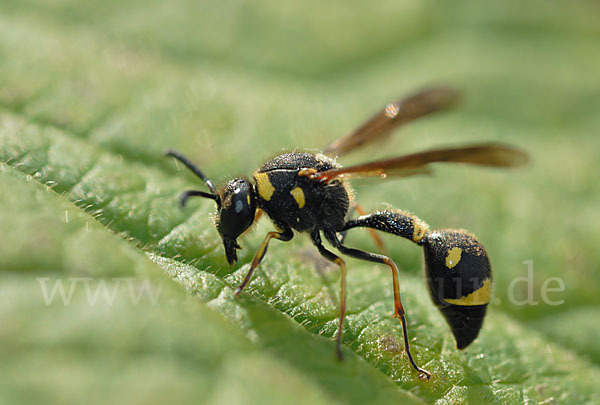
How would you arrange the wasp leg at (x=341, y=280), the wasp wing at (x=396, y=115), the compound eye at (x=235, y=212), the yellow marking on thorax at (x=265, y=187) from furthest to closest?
the wasp wing at (x=396, y=115) < the yellow marking on thorax at (x=265, y=187) < the compound eye at (x=235, y=212) < the wasp leg at (x=341, y=280)

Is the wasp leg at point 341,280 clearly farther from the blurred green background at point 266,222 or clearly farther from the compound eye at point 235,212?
the compound eye at point 235,212

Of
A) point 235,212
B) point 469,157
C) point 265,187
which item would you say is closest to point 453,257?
point 469,157

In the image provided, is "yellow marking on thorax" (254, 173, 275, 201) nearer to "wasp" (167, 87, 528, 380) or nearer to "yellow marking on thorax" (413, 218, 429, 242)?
"wasp" (167, 87, 528, 380)

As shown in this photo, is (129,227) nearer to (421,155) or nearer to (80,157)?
(80,157)

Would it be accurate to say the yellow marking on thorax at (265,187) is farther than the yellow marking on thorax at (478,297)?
Yes

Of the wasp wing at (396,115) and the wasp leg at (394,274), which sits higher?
the wasp wing at (396,115)

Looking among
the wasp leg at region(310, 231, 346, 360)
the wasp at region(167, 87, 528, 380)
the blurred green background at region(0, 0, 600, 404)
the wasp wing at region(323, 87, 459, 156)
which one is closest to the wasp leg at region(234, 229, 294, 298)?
the wasp at region(167, 87, 528, 380)

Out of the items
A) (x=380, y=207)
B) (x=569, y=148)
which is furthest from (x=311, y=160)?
(x=569, y=148)

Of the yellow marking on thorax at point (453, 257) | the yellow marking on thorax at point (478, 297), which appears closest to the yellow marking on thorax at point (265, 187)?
the yellow marking on thorax at point (453, 257)
